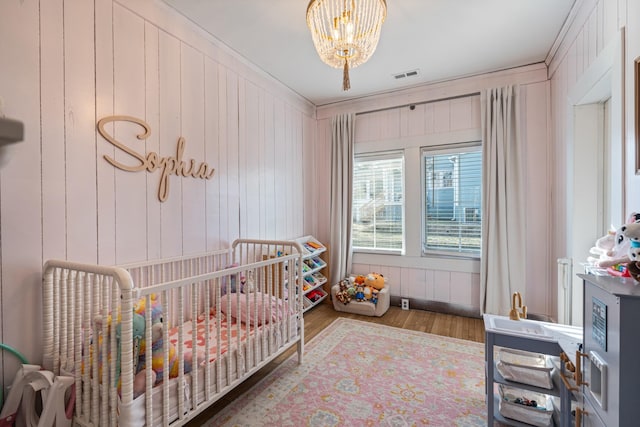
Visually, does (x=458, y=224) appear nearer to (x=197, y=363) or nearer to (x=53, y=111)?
(x=197, y=363)

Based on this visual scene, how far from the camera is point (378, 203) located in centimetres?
363

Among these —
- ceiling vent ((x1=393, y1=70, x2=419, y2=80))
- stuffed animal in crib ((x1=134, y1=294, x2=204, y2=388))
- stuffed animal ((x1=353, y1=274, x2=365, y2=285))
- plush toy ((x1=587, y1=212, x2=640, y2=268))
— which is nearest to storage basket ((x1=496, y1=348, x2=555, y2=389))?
plush toy ((x1=587, y1=212, x2=640, y2=268))

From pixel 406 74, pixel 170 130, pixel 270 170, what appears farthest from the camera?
pixel 270 170

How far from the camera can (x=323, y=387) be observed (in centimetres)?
191

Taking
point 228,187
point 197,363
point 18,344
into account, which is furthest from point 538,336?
point 18,344

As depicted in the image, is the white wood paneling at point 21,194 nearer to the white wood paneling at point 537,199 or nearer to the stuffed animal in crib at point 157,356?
the stuffed animal in crib at point 157,356

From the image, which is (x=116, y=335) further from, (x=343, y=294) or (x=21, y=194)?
(x=343, y=294)

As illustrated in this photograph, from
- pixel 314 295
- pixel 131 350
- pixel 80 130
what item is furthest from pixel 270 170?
pixel 131 350

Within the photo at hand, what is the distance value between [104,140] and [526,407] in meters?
2.71

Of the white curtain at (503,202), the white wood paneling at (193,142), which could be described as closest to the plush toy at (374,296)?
the white curtain at (503,202)

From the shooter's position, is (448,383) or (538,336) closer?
(538,336)

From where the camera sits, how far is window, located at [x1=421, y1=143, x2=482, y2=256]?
10.2 feet

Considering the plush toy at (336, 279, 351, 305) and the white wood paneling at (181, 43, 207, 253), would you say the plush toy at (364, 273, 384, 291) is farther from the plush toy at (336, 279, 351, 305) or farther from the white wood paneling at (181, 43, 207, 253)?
the white wood paneling at (181, 43, 207, 253)

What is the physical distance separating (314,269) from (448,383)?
167cm
